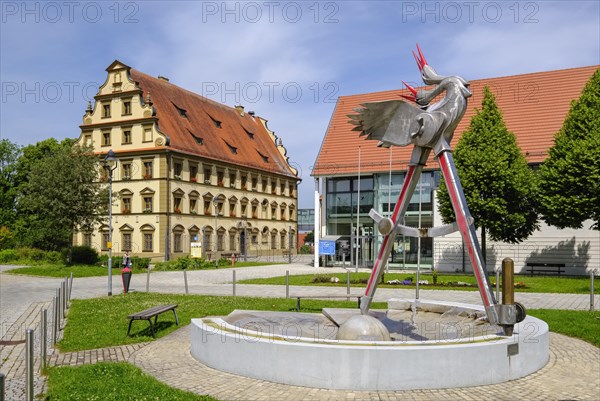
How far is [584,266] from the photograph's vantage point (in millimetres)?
32750

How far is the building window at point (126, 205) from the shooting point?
4944 centimetres

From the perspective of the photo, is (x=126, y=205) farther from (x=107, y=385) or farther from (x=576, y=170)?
(x=107, y=385)

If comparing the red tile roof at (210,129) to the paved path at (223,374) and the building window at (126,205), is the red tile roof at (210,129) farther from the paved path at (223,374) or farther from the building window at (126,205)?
the paved path at (223,374)

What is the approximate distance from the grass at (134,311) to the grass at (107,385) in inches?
101

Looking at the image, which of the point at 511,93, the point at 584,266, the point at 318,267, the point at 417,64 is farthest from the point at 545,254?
the point at 417,64

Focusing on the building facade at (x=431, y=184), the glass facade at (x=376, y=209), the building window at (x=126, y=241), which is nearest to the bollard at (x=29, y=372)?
the building facade at (x=431, y=184)

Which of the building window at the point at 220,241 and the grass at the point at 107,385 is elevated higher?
the building window at the point at 220,241

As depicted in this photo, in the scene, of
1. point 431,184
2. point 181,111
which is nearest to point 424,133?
point 431,184

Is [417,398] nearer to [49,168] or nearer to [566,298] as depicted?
[566,298]

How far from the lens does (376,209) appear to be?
128ft

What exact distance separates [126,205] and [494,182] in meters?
32.5

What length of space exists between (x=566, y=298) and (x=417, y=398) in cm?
1520

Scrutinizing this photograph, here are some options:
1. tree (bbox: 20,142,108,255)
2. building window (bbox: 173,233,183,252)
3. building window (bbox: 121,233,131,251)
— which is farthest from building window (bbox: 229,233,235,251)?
tree (bbox: 20,142,108,255)

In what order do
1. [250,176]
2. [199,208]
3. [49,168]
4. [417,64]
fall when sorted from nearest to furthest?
[417,64] < [49,168] < [199,208] < [250,176]
